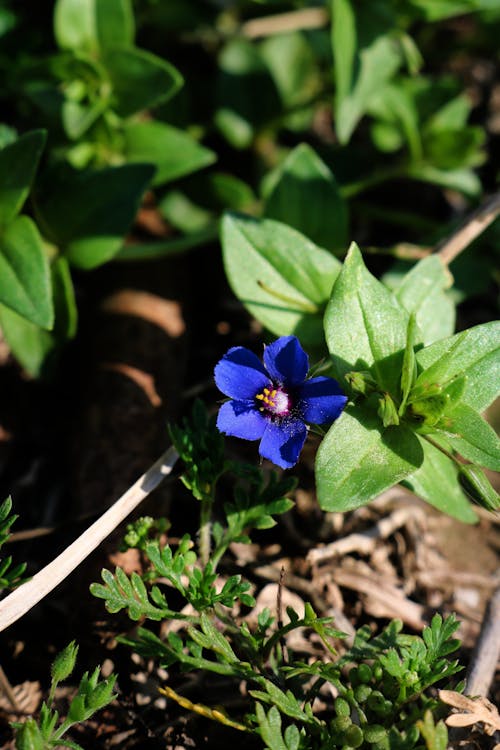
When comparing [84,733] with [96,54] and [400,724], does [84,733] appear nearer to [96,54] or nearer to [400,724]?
[400,724]

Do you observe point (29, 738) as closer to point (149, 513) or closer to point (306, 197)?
point (149, 513)

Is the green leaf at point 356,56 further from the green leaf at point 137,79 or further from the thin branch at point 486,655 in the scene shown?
the thin branch at point 486,655

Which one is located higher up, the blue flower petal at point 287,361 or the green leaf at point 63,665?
the blue flower petal at point 287,361

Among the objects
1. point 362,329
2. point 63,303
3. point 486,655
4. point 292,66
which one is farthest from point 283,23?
point 486,655

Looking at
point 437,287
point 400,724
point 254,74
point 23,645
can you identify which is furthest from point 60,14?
point 400,724

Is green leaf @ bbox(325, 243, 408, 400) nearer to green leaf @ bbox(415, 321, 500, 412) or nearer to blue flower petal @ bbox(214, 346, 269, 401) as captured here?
green leaf @ bbox(415, 321, 500, 412)

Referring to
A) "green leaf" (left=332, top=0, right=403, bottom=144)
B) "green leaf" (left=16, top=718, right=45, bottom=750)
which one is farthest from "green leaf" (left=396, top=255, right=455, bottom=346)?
"green leaf" (left=16, top=718, right=45, bottom=750)

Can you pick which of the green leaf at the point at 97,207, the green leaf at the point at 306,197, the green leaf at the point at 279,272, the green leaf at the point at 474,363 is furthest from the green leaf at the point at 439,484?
the green leaf at the point at 97,207
